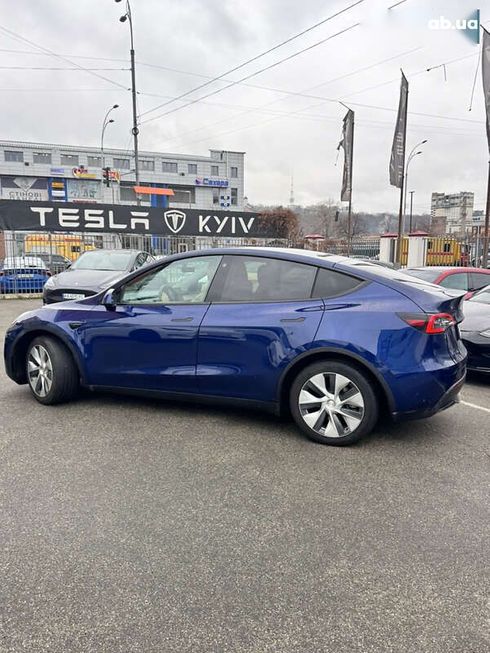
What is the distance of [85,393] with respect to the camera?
5.03 metres

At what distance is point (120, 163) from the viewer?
74.9m

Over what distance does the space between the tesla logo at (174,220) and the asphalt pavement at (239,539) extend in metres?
13.4

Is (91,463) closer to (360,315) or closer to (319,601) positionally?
(319,601)

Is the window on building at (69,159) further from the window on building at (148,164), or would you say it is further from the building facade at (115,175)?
the window on building at (148,164)

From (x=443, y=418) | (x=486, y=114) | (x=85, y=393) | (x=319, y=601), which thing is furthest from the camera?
(x=486, y=114)

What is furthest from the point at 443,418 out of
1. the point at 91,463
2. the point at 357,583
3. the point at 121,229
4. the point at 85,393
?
the point at 121,229

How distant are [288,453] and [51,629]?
2024mm

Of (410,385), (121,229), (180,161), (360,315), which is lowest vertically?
(410,385)

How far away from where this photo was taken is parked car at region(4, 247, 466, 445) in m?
3.60

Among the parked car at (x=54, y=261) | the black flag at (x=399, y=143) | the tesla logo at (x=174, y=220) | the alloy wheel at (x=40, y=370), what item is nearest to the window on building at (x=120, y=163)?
the black flag at (x=399, y=143)

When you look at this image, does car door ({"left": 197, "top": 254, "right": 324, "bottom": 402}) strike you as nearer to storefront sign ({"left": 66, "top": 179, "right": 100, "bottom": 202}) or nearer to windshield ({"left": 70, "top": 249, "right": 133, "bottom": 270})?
windshield ({"left": 70, "top": 249, "right": 133, "bottom": 270})

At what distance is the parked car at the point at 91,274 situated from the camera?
9.30m

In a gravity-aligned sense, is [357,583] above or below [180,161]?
below

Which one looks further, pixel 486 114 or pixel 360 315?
pixel 486 114
